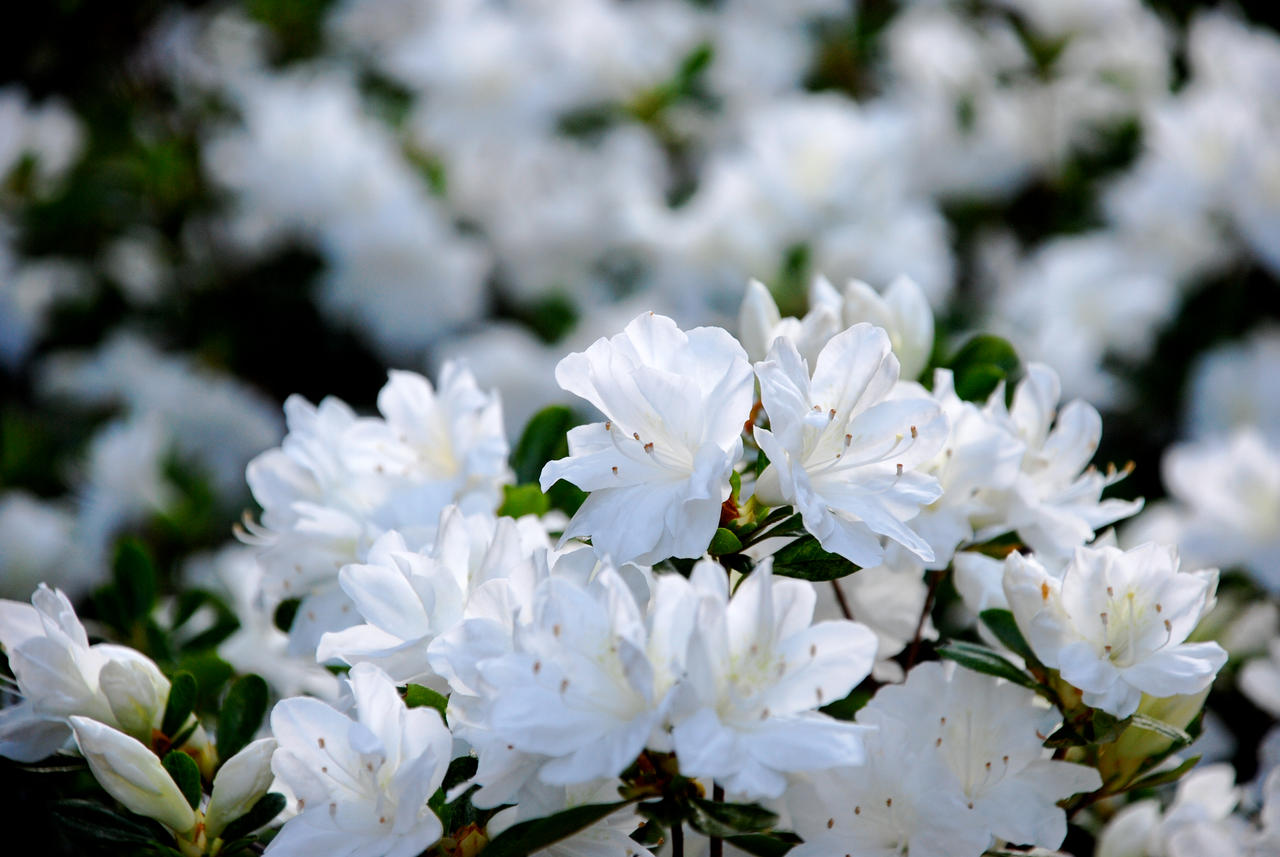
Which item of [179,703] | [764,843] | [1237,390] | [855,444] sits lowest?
[1237,390]

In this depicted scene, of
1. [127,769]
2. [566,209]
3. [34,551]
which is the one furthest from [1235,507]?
[34,551]

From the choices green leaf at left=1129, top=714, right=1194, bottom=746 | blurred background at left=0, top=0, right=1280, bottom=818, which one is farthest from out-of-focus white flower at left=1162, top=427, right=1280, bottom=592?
green leaf at left=1129, top=714, right=1194, bottom=746

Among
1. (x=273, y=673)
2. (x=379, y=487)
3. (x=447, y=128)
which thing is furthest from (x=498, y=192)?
(x=379, y=487)

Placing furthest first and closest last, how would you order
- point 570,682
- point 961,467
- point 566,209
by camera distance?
point 566,209 → point 961,467 → point 570,682

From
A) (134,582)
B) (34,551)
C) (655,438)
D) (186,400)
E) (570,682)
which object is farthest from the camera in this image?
(186,400)

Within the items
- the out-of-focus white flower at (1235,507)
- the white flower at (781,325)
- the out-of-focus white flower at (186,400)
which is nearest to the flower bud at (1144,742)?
the white flower at (781,325)

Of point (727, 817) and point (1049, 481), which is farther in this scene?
point (1049, 481)

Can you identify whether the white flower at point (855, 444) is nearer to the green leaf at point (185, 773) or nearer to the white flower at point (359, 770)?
the white flower at point (359, 770)

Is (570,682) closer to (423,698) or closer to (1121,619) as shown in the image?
(423,698)

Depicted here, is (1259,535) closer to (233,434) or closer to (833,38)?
(833,38)
